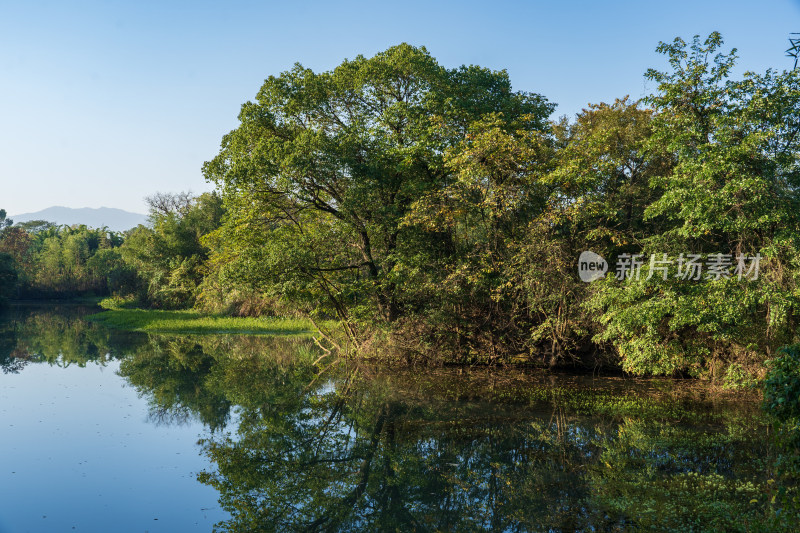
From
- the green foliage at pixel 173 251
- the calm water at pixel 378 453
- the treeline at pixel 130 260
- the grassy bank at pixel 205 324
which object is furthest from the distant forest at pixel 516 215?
the green foliage at pixel 173 251

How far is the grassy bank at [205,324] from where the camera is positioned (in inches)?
1099

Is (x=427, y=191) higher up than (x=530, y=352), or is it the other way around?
(x=427, y=191)

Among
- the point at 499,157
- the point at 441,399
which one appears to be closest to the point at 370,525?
the point at 441,399

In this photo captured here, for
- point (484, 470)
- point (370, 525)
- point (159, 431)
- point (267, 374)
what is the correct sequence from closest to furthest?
point (370, 525)
point (484, 470)
point (159, 431)
point (267, 374)

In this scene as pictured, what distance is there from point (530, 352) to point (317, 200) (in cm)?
755

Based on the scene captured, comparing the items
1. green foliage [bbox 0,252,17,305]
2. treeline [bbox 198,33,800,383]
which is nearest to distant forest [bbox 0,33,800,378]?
treeline [bbox 198,33,800,383]

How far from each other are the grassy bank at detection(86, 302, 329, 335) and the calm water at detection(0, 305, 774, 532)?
12246mm

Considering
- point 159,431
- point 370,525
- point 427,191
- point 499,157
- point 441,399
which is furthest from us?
point 427,191

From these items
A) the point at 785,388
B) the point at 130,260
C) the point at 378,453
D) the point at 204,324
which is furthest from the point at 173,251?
the point at 785,388

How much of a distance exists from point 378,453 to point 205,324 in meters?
23.3

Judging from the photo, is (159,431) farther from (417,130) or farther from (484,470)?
(417,130)

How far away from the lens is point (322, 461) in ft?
27.6

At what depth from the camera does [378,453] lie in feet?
28.5

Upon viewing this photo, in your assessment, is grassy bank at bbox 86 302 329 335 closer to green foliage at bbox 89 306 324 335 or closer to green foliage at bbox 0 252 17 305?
green foliage at bbox 89 306 324 335
